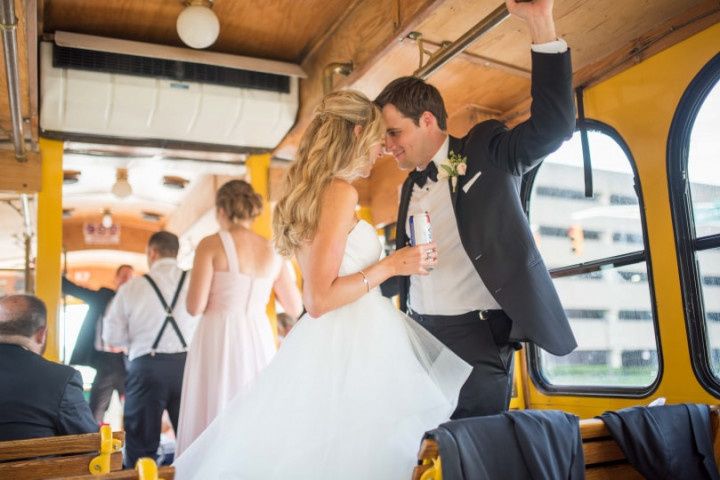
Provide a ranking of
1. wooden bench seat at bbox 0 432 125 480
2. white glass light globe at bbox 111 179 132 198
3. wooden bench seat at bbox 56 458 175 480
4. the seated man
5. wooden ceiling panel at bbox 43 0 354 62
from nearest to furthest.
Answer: wooden bench seat at bbox 56 458 175 480 → wooden bench seat at bbox 0 432 125 480 → the seated man → wooden ceiling panel at bbox 43 0 354 62 → white glass light globe at bbox 111 179 132 198

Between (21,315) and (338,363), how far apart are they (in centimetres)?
139

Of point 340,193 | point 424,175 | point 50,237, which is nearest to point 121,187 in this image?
point 50,237

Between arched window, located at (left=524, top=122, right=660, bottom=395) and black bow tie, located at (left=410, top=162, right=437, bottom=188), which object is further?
arched window, located at (left=524, top=122, right=660, bottom=395)

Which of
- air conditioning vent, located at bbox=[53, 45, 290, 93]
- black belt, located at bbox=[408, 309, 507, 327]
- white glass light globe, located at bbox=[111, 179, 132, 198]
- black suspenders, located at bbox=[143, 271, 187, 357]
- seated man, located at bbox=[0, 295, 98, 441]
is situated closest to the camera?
black belt, located at bbox=[408, 309, 507, 327]

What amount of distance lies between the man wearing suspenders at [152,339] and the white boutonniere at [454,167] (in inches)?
96.8

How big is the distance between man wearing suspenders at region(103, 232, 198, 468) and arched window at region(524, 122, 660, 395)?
2.28m

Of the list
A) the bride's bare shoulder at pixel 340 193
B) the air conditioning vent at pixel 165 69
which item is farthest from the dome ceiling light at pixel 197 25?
the bride's bare shoulder at pixel 340 193

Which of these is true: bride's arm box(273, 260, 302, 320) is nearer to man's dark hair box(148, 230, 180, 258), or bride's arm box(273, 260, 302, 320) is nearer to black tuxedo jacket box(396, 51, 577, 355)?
man's dark hair box(148, 230, 180, 258)

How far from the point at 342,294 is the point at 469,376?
1.70 ft

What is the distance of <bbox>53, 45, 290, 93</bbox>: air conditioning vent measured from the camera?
4258 millimetres

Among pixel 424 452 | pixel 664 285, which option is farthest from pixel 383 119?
pixel 664 285

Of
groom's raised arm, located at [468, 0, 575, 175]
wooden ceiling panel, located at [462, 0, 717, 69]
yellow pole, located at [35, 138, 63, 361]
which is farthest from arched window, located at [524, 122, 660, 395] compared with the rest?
yellow pole, located at [35, 138, 63, 361]

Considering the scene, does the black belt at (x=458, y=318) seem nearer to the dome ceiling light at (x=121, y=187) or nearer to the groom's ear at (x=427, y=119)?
the groom's ear at (x=427, y=119)

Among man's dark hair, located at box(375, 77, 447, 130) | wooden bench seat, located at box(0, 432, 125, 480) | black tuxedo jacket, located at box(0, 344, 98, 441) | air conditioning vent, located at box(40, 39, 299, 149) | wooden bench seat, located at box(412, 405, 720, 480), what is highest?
air conditioning vent, located at box(40, 39, 299, 149)
